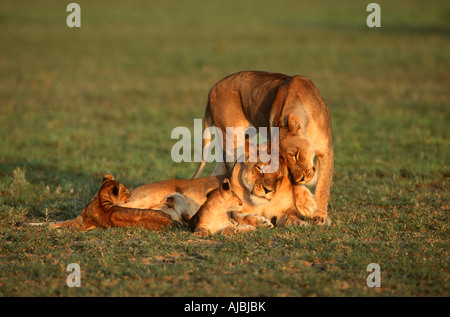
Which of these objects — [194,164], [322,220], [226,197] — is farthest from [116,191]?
[194,164]

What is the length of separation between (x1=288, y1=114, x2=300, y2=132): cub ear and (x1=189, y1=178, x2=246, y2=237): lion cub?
806 millimetres

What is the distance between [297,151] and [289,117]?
1.17 ft

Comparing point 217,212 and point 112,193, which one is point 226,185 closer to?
point 217,212

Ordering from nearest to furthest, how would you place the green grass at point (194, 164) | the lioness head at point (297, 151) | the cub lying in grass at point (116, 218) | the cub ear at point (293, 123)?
the green grass at point (194, 164) < the lioness head at point (297, 151) < the cub ear at point (293, 123) < the cub lying in grass at point (116, 218)

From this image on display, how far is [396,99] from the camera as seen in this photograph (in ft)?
49.9

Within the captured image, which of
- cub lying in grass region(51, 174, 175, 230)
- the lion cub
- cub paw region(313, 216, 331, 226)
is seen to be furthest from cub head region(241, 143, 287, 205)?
cub lying in grass region(51, 174, 175, 230)

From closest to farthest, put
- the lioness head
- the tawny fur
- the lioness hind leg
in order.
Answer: the lioness head → the tawny fur → the lioness hind leg

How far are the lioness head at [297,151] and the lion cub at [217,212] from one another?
2.13 feet

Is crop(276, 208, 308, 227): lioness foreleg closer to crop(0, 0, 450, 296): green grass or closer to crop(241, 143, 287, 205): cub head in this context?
crop(0, 0, 450, 296): green grass

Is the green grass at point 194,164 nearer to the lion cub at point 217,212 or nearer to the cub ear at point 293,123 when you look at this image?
the lion cub at point 217,212

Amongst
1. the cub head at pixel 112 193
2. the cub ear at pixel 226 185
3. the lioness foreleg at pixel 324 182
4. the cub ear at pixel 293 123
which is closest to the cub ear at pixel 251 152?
the cub ear at pixel 226 185

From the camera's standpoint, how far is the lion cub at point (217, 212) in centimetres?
605

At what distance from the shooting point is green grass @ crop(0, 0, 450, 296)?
4945mm

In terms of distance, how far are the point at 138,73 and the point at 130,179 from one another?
12022 mm
